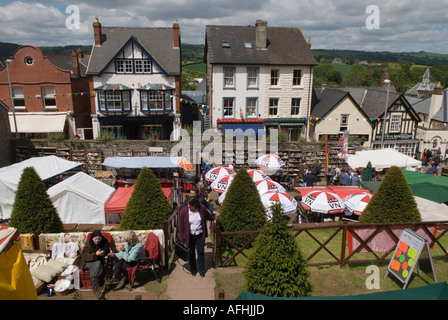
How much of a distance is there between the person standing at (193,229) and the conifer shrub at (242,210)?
1.53 metres

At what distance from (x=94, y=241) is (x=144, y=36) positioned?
24.3 metres

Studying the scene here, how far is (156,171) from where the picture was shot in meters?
18.5

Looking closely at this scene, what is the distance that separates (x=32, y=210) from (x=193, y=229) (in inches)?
188

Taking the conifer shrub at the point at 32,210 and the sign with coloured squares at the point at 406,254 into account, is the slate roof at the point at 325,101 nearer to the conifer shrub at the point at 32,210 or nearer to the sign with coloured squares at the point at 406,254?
A: the sign with coloured squares at the point at 406,254

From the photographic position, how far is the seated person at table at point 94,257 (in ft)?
24.6

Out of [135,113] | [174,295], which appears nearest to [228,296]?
[174,295]

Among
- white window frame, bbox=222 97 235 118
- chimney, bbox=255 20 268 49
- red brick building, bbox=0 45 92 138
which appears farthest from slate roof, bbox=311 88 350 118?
red brick building, bbox=0 45 92 138

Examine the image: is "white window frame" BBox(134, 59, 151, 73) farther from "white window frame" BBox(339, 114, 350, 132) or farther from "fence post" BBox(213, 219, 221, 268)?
"fence post" BBox(213, 219, 221, 268)

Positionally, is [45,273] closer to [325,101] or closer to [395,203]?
[395,203]

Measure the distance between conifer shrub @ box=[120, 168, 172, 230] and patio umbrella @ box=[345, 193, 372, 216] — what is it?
22.7 feet

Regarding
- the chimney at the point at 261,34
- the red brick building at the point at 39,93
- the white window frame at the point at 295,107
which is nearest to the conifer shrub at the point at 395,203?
the white window frame at the point at 295,107

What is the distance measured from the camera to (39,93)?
2648 centimetres

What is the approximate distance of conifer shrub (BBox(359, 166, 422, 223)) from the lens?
32.7 ft
